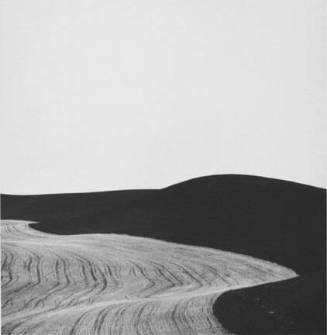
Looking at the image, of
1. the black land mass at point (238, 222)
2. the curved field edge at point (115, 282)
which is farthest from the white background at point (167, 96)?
the curved field edge at point (115, 282)

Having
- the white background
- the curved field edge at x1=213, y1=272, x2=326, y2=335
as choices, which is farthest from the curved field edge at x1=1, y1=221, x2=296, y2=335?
the white background

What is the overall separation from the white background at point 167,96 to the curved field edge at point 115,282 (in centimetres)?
74

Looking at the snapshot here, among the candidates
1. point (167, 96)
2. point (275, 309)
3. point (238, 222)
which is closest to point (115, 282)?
point (275, 309)

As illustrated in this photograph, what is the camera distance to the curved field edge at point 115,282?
1098 millimetres

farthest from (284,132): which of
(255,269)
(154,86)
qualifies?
(255,269)

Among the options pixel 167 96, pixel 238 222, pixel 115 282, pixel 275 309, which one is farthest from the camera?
pixel 167 96

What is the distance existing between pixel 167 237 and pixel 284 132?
2.69 ft

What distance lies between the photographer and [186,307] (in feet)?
3.83

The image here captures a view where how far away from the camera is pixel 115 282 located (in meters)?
1.42

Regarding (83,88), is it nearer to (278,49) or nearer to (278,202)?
(278,49)

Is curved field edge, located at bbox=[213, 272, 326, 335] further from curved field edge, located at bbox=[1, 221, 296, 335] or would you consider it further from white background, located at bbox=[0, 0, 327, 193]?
white background, located at bbox=[0, 0, 327, 193]

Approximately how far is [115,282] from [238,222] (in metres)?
0.63

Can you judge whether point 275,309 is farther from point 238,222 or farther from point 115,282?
point 238,222

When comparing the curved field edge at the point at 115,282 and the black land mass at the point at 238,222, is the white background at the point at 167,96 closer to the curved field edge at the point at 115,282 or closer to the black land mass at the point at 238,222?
the black land mass at the point at 238,222
